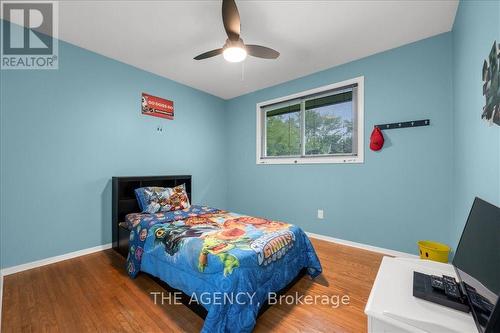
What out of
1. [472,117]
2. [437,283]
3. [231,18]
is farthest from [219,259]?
[472,117]

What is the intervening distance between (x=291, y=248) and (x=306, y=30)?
226 centimetres

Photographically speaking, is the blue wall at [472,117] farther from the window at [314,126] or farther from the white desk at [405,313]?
the window at [314,126]

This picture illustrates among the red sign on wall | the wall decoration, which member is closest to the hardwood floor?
the wall decoration

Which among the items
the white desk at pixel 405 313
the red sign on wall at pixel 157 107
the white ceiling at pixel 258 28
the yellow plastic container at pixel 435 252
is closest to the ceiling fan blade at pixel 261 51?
the white ceiling at pixel 258 28

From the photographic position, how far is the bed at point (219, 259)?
1.37 m

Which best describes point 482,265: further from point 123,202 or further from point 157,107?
point 157,107

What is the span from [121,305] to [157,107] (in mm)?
2678

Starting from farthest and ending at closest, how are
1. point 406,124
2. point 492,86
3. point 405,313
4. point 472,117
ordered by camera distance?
1. point 406,124
2. point 472,117
3. point 492,86
4. point 405,313

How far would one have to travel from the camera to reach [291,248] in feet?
6.27

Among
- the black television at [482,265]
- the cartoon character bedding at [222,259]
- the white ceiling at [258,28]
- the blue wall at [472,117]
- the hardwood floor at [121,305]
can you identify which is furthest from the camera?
the white ceiling at [258,28]

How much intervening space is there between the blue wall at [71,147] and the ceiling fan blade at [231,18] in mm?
1929

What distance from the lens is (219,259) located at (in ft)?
4.76

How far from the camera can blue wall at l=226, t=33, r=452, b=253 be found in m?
2.36

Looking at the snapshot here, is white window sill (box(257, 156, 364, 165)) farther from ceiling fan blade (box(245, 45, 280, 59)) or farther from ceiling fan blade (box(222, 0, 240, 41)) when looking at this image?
ceiling fan blade (box(222, 0, 240, 41))
